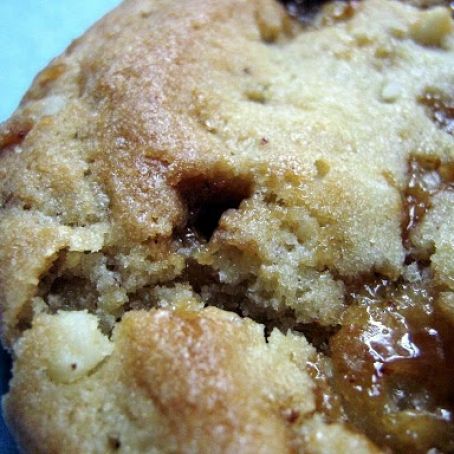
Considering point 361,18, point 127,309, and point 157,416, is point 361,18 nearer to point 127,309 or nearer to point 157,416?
point 127,309

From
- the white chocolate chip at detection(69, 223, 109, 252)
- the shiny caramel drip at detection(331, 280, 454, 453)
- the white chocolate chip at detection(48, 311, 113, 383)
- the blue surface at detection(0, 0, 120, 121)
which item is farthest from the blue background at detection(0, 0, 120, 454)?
the shiny caramel drip at detection(331, 280, 454, 453)

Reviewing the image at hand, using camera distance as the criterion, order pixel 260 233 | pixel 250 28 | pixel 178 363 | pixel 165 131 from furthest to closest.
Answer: pixel 250 28 → pixel 165 131 → pixel 260 233 → pixel 178 363

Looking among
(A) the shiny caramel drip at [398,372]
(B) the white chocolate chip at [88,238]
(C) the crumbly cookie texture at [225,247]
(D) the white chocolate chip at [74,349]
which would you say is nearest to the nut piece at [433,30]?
(C) the crumbly cookie texture at [225,247]

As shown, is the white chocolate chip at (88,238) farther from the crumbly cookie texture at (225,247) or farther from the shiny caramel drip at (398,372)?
the shiny caramel drip at (398,372)

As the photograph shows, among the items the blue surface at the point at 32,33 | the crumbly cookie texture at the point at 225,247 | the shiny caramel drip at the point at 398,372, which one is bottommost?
the shiny caramel drip at the point at 398,372

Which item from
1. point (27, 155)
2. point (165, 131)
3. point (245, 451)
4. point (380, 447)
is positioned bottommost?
point (380, 447)

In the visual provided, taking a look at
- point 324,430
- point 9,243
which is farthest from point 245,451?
point 9,243
